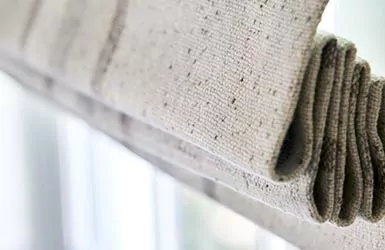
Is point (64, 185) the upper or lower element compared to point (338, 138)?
lower

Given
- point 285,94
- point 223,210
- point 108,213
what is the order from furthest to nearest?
point 108,213
point 223,210
point 285,94

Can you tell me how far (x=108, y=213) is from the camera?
2.60 ft

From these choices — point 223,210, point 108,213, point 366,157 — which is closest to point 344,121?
point 366,157

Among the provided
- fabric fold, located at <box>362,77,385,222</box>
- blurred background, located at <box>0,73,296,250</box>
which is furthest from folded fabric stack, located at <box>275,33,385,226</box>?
blurred background, located at <box>0,73,296,250</box>

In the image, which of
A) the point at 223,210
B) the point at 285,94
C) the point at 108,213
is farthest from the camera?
the point at 108,213

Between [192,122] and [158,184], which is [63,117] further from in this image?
[192,122]

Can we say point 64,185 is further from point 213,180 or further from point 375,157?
point 375,157

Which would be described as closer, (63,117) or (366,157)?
(366,157)

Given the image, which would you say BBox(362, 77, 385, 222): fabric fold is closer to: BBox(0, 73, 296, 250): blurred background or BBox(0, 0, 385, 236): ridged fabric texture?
BBox(0, 0, 385, 236): ridged fabric texture

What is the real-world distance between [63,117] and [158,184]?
17 cm

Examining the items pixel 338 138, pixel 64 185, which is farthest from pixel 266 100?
pixel 64 185

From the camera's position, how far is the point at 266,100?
1.08 ft

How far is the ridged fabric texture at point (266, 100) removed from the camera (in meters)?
0.33

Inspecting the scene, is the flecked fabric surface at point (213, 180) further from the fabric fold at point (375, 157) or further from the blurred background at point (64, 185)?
the blurred background at point (64, 185)
